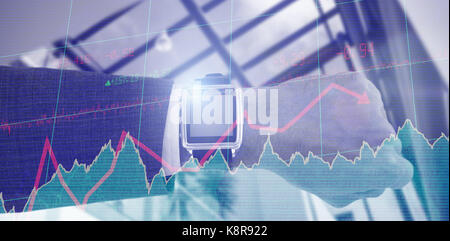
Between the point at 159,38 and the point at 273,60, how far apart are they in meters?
0.38

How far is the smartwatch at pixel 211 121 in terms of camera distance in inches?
35.6

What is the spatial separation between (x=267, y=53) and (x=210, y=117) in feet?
0.89

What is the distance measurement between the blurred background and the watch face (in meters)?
0.08

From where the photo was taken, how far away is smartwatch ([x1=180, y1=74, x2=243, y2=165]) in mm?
904

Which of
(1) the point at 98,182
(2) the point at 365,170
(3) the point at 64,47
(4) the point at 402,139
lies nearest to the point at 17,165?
(1) the point at 98,182

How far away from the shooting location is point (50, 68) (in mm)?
1015

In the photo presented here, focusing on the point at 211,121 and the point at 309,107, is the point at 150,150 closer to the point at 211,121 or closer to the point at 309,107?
the point at 211,121

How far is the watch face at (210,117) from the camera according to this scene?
90 centimetres

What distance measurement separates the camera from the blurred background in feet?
2.89

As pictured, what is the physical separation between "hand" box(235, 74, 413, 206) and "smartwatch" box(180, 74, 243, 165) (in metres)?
0.04

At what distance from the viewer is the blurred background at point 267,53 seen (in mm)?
881

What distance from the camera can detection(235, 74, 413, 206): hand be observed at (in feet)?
2.86

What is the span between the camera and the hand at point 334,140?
87 cm

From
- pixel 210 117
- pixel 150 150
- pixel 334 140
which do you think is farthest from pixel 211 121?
pixel 334 140
